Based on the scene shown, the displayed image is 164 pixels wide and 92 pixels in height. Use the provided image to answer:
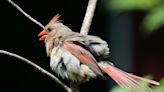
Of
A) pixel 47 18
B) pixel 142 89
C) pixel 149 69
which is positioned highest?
pixel 47 18

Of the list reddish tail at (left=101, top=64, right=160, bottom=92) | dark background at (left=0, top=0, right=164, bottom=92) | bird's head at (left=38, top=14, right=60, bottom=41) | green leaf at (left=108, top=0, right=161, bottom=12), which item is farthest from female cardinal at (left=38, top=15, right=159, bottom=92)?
dark background at (left=0, top=0, right=164, bottom=92)

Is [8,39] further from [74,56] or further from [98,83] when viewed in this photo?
[74,56]

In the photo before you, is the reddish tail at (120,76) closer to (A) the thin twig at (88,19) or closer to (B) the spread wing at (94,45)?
(B) the spread wing at (94,45)

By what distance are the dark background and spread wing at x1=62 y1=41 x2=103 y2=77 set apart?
7.75ft

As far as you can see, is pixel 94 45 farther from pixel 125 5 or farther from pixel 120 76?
pixel 125 5

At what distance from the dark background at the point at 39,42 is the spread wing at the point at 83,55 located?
2.36 m

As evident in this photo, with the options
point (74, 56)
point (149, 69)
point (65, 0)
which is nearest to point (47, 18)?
point (65, 0)

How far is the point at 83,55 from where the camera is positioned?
328cm

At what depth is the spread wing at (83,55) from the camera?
126 inches

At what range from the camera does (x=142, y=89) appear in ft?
4.48

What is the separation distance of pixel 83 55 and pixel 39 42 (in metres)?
2.72

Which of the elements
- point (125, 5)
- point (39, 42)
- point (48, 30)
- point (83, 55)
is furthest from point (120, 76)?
point (39, 42)

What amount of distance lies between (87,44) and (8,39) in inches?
106

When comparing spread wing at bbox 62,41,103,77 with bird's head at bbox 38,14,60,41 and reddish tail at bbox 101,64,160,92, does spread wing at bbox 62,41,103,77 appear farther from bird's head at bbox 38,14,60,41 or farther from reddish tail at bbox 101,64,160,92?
bird's head at bbox 38,14,60,41
